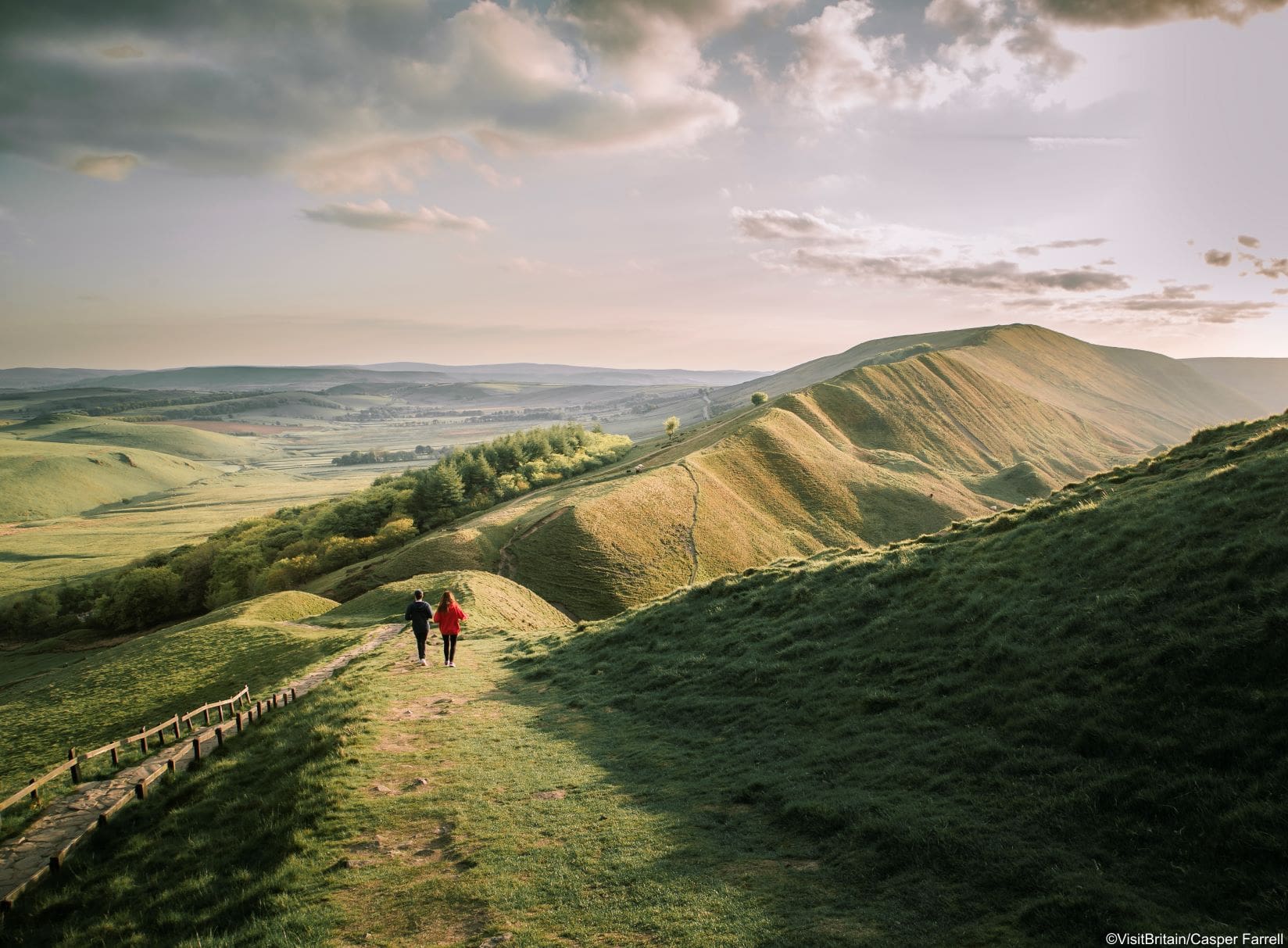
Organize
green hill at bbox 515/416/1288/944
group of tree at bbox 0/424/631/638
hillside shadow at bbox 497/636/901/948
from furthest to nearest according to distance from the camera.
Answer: group of tree at bbox 0/424/631/638 < hillside shadow at bbox 497/636/901/948 < green hill at bbox 515/416/1288/944

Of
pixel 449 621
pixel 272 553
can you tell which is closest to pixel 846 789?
pixel 449 621

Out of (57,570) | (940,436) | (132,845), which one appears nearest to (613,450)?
(940,436)

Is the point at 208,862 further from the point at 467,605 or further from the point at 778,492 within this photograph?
the point at 778,492

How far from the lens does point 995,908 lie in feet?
28.3

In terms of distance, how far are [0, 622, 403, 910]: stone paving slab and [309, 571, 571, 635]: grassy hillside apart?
19876 millimetres

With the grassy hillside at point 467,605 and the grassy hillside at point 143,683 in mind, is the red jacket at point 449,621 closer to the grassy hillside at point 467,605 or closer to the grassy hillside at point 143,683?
the grassy hillside at point 143,683

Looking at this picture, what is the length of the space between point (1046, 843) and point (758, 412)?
367 feet

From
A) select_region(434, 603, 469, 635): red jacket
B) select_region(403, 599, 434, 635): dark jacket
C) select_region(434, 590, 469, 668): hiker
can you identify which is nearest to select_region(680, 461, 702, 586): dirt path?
select_region(434, 590, 469, 668): hiker

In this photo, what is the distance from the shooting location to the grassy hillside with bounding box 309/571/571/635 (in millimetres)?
44438

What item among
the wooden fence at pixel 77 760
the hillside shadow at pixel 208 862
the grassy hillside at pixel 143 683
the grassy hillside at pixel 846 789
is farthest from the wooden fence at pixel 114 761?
the grassy hillside at pixel 143 683

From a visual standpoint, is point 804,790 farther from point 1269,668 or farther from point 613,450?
point 613,450

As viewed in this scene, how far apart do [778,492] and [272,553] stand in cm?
7440

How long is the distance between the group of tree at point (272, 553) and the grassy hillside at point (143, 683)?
4215 cm

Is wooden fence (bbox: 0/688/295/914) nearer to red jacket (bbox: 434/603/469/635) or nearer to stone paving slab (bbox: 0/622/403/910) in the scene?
stone paving slab (bbox: 0/622/403/910)
